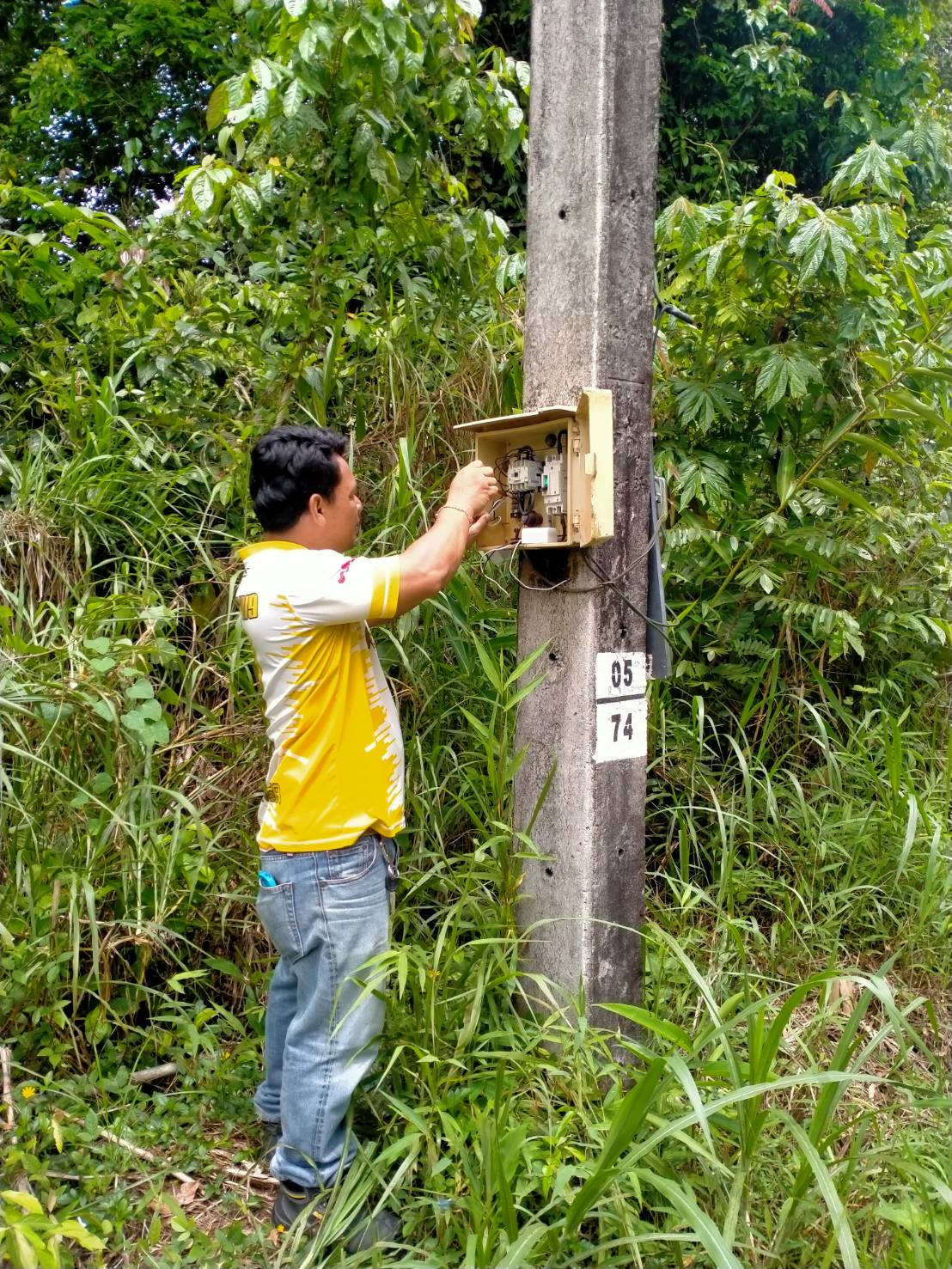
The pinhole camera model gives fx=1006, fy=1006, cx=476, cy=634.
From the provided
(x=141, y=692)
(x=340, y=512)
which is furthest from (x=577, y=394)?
(x=141, y=692)

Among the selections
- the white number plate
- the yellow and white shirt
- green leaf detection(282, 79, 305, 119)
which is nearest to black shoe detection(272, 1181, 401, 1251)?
the yellow and white shirt

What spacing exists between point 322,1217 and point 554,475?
1644 millimetres

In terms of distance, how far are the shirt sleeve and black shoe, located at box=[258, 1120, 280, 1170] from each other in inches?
48.3

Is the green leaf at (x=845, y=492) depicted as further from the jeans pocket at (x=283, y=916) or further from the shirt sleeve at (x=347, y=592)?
the jeans pocket at (x=283, y=916)

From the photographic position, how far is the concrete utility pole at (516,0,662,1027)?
2244 millimetres

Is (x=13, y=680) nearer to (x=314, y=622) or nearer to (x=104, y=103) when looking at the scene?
(x=314, y=622)

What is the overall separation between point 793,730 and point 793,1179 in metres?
1.80

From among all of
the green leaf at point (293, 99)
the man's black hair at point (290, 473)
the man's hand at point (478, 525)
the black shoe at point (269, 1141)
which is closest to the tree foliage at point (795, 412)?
the man's hand at point (478, 525)

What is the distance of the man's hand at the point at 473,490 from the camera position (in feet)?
7.38

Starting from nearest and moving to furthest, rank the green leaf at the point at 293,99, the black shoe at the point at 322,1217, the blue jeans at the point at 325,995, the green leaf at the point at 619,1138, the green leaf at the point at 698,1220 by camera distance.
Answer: the green leaf at the point at 698,1220 < the green leaf at the point at 619,1138 < the black shoe at the point at 322,1217 < the blue jeans at the point at 325,995 < the green leaf at the point at 293,99

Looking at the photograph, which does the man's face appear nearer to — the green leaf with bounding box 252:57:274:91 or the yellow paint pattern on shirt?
the yellow paint pattern on shirt

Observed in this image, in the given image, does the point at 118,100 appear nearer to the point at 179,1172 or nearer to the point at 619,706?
the point at 619,706

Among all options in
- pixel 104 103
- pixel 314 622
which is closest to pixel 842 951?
pixel 314 622

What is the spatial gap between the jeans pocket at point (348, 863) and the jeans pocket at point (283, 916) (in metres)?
0.09
